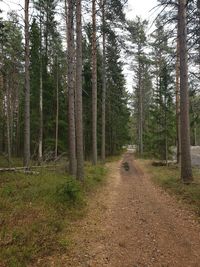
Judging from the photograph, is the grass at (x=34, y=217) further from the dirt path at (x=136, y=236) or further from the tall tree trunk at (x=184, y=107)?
the tall tree trunk at (x=184, y=107)

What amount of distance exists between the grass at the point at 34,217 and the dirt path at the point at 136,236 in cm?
40

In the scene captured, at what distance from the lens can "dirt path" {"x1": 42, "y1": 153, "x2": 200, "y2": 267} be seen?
16.9 feet

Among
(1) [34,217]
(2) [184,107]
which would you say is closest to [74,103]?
(2) [184,107]

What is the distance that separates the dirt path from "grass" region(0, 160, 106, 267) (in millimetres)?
398

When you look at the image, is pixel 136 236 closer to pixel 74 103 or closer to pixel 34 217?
pixel 34 217

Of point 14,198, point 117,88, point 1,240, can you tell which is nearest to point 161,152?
point 117,88

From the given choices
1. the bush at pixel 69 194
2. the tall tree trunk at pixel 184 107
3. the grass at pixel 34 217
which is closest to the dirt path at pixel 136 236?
the grass at pixel 34 217

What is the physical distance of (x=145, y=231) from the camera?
6625mm

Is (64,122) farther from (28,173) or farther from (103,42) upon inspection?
(28,173)

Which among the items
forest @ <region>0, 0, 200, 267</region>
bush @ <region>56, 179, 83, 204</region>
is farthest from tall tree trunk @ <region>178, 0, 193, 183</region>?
bush @ <region>56, 179, 83, 204</region>

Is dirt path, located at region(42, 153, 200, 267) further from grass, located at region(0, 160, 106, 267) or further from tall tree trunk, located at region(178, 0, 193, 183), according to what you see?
tall tree trunk, located at region(178, 0, 193, 183)

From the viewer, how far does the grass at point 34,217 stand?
17.1 feet

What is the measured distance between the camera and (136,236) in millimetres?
6316

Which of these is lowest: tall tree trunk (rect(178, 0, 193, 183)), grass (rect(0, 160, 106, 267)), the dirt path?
the dirt path
